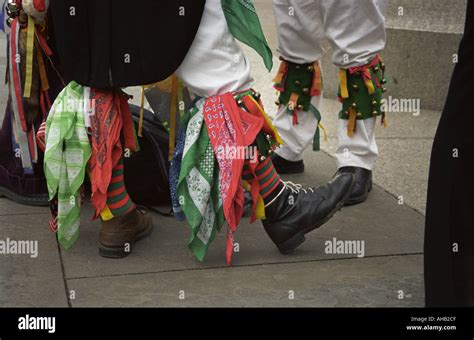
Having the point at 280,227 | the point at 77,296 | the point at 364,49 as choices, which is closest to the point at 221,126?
the point at 280,227

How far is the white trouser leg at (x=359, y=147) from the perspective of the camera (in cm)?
482

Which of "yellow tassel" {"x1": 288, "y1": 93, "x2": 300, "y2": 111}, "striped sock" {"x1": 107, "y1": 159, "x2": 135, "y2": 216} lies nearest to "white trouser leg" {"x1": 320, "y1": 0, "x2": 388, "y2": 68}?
"yellow tassel" {"x1": 288, "y1": 93, "x2": 300, "y2": 111}

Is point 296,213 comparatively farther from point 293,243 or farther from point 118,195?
point 118,195

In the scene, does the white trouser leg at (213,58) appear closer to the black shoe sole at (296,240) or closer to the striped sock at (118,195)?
the striped sock at (118,195)

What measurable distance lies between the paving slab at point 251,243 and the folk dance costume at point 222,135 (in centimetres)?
19

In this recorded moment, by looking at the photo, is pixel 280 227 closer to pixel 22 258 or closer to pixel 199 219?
pixel 199 219

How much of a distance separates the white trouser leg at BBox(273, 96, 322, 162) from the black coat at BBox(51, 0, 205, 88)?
1324 millimetres

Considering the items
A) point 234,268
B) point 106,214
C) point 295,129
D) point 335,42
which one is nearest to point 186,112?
point 106,214

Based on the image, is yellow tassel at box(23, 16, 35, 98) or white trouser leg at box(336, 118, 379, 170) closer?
yellow tassel at box(23, 16, 35, 98)

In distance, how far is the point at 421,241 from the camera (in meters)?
4.32

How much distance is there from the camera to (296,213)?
4.09 meters

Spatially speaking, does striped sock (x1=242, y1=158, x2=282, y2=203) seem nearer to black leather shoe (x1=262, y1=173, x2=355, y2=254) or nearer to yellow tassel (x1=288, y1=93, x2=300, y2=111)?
black leather shoe (x1=262, y1=173, x2=355, y2=254)

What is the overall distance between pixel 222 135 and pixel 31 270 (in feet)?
3.02

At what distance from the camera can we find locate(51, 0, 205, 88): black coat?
3805 mm
